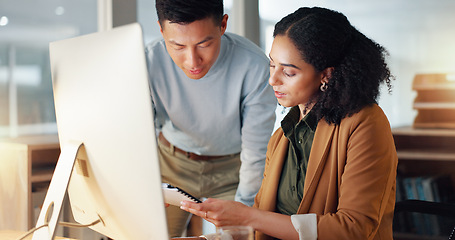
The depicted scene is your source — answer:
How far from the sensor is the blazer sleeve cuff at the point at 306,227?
1.21 metres

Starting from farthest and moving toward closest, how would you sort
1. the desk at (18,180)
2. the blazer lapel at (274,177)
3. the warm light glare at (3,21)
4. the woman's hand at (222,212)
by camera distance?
the warm light glare at (3,21), the desk at (18,180), the blazer lapel at (274,177), the woman's hand at (222,212)

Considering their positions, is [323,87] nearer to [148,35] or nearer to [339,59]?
[339,59]

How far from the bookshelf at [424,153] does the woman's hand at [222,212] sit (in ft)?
6.02

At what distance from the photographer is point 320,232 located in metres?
1.21

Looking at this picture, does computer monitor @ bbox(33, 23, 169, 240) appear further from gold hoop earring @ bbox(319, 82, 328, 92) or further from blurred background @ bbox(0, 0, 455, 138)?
blurred background @ bbox(0, 0, 455, 138)

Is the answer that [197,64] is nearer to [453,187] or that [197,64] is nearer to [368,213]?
[368,213]

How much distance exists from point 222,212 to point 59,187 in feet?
1.41

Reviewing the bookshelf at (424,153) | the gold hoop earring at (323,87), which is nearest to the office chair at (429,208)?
the gold hoop earring at (323,87)

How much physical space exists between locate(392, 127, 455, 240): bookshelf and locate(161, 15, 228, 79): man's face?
1.79 metres

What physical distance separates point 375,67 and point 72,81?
2.74 feet

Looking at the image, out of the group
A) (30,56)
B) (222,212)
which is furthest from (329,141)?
(30,56)

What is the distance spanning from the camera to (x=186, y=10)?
4.97 feet

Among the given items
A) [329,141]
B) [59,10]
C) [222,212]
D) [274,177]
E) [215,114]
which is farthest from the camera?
[59,10]

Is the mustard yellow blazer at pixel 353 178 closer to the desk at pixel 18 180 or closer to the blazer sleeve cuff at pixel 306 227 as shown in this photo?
the blazer sleeve cuff at pixel 306 227
